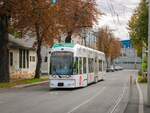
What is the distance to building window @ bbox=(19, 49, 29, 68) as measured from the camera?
6594cm

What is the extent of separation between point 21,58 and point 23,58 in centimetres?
101

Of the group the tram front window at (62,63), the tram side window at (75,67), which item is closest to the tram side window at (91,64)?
the tram side window at (75,67)

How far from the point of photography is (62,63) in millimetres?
37906

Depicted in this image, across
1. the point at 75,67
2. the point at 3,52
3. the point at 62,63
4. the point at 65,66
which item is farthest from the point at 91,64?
the point at 65,66

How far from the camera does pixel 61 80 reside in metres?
37.2

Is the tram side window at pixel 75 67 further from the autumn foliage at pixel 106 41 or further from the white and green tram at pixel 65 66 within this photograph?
the autumn foliage at pixel 106 41

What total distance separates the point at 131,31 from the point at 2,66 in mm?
16415

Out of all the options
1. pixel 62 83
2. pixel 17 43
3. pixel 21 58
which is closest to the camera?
pixel 62 83

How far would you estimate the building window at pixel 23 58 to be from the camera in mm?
65938

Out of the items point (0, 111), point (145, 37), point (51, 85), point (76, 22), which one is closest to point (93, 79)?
point (145, 37)

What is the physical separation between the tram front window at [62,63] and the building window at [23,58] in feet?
92.7

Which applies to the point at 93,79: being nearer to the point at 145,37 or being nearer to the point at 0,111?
the point at 145,37

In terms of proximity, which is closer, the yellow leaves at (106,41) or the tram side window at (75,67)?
the tram side window at (75,67)

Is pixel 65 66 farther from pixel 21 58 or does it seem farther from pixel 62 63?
pixel 21 58
